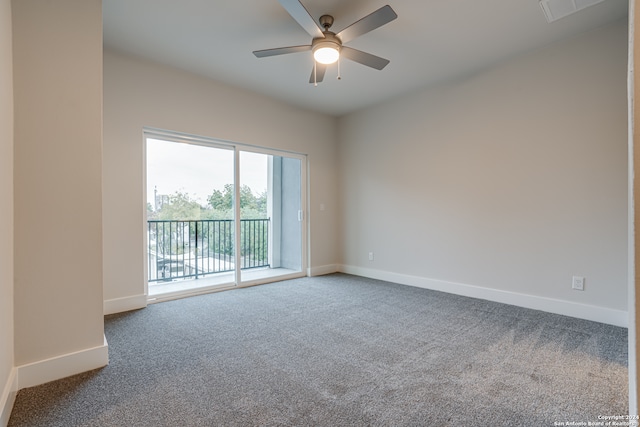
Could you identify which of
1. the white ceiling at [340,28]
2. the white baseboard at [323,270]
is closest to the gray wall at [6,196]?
the white ceiling at [340,28]

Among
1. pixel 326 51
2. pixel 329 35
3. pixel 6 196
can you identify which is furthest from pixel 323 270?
pixel 6 196

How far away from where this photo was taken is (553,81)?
3006 millimetres

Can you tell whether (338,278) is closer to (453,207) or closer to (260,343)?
(453,207)

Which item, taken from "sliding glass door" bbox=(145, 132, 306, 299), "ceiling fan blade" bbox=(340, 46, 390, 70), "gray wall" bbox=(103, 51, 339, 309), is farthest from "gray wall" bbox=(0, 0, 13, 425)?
"ceiling fan blade" bbox=(340, 46, 390, 70)

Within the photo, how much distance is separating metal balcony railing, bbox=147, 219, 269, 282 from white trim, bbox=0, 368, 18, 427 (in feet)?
7.22

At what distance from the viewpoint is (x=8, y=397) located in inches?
61.5

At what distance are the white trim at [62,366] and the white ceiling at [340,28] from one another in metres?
2.57

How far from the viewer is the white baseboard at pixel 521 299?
8.86 ft

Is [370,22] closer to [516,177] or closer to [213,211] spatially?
[516,177]

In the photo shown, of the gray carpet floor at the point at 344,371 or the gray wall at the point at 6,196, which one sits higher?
the gray wall at the point at 6,196

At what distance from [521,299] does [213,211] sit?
384 centimetres

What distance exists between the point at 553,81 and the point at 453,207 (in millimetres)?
1589

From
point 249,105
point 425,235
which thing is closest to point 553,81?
point 425,235

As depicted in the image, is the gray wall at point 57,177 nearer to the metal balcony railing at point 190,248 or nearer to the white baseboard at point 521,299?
the metal balcony railing at point 190,248
